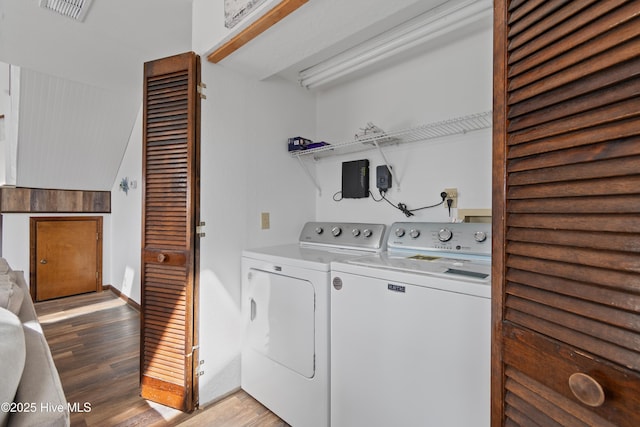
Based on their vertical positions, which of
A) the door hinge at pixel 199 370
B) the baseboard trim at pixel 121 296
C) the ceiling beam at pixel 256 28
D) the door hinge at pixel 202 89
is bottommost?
the baseboard trim at pixel 121 296

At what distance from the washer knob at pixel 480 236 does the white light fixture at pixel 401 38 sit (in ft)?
3.58

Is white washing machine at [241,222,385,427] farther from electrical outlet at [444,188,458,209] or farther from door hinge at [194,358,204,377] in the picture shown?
electrical outlet at [444,188,458,209]

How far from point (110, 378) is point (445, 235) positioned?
254cm

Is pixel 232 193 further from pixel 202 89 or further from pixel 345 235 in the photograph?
pixel 345 235

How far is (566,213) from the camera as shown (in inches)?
23.9

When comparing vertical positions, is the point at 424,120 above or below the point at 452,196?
above

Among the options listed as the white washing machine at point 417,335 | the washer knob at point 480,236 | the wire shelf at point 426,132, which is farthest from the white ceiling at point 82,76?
the washer knob at point 480,236

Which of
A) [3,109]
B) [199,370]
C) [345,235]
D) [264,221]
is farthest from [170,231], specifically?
[3,109]

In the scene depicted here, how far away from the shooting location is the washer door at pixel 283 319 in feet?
5.11

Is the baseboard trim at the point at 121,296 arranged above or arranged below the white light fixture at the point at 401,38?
below

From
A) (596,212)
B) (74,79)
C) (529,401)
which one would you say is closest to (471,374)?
(529,401)

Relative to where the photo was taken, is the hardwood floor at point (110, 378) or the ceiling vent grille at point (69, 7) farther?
the ceiling vent grille at point (69, 7)

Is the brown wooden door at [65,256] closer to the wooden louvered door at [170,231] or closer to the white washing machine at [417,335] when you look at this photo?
the wooden louvered door at [170,231]

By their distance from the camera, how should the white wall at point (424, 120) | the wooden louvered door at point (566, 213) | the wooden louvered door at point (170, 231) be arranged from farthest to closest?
1. the wooden louvered door at point (170, 231)
2. the white wall at point (424, 120)
3. the wooden louvered door at point (566, 213)
